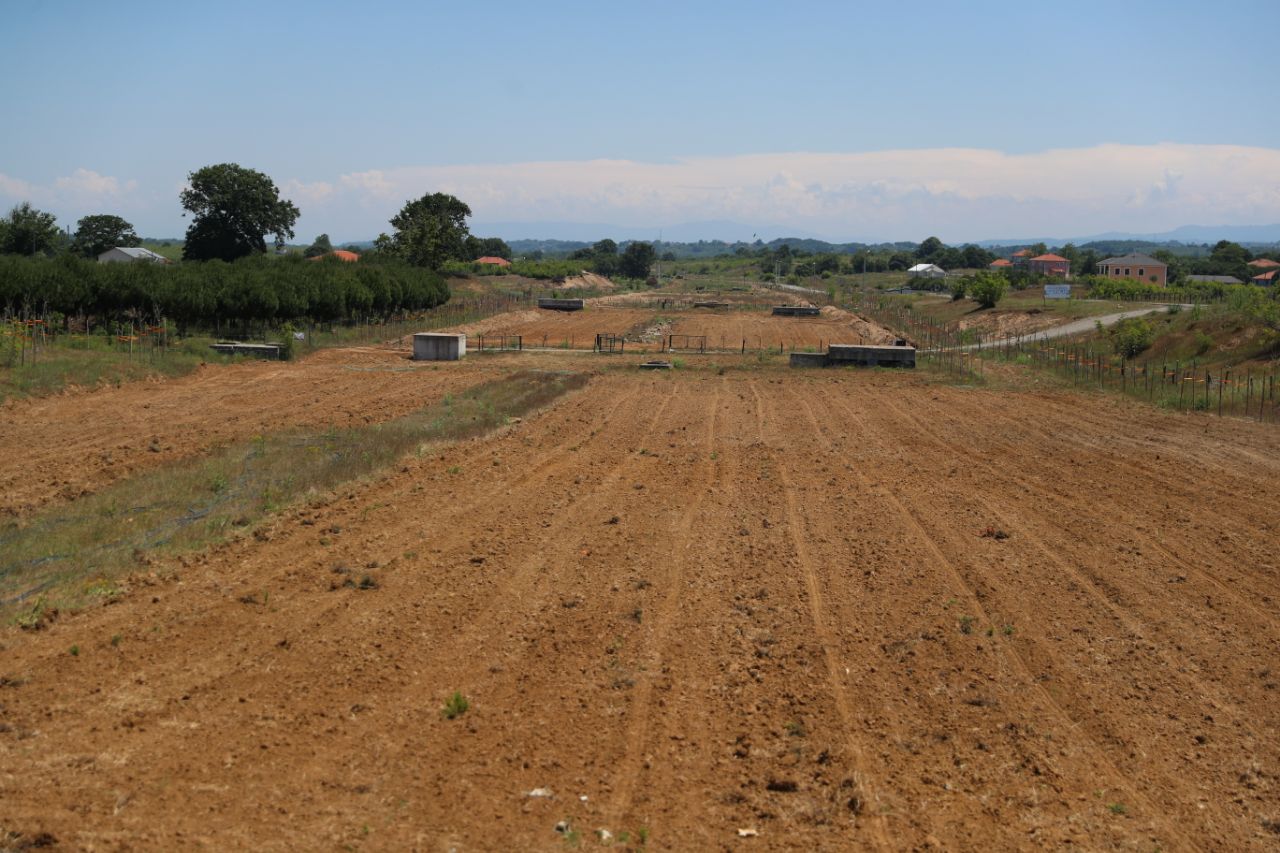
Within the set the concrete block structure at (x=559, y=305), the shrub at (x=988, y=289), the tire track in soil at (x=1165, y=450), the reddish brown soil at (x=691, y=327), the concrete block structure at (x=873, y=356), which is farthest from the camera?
the concrete block structure at (x=559, y=305)

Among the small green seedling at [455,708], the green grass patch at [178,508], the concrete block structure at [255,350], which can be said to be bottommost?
the small green seedling at [455,708]

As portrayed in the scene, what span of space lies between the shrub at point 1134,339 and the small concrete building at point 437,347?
25836 mm

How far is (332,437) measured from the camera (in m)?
20.7

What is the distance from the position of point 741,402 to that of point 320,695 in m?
20.9

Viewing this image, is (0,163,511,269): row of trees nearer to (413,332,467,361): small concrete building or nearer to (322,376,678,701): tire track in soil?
(413,332,467,361): small concrete building

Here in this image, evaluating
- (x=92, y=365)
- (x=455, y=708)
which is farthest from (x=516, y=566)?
(x=92, y=365)

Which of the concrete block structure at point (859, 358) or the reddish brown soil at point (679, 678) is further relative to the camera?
the concrete block structure at point (859, 358)

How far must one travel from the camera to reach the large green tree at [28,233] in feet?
→ 268

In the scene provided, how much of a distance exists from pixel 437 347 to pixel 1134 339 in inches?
1062

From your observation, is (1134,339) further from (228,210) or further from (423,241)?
(228,210)

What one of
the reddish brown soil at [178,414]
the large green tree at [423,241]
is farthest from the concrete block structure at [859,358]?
the large green tree at [423,241]

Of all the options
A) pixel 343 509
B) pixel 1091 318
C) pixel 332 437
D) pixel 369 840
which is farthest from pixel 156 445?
pixel 1091 318

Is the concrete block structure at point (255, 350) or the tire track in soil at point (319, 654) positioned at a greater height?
the concrete block structure at point (255, 350)

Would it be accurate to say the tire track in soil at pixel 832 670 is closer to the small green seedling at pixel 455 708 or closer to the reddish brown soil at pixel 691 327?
the small green seedling at pixel 455 708
